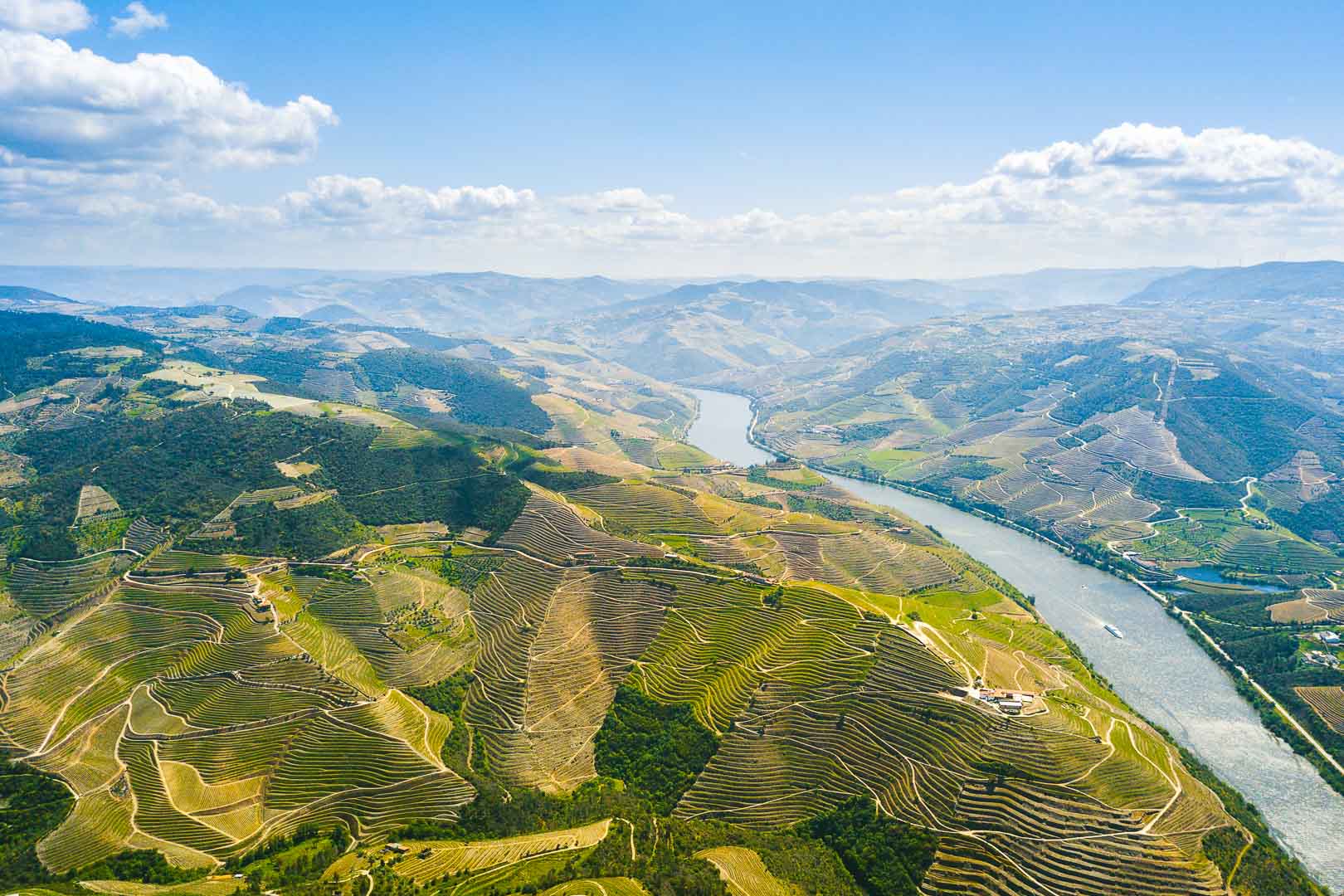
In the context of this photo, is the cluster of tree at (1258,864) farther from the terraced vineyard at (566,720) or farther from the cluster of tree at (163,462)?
the cluster of tree at (163,462)

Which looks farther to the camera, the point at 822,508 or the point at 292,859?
the point at 822,508

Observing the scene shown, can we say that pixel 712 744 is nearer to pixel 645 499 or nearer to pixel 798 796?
pixel 798 796

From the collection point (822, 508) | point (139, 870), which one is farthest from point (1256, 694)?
point (139, 870)

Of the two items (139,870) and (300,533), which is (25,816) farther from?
(300,533)

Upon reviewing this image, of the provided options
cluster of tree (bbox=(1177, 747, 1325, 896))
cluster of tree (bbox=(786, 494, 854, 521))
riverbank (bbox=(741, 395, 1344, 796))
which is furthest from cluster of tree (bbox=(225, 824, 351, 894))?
cluster of tree (bbox=(786, 494, 854, 521))

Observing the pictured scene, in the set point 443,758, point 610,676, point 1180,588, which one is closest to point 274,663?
point 443,758

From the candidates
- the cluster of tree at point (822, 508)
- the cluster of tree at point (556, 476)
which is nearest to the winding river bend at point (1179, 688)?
the cluster of tree at point (822, 508)

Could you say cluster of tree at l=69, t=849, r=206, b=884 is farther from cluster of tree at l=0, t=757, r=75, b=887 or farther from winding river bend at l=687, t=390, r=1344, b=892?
winding river bend at l=687, t=390, r=1344, b=892

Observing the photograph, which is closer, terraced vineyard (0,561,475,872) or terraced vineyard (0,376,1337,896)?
terraced vineyard (0,376,1337,896)
